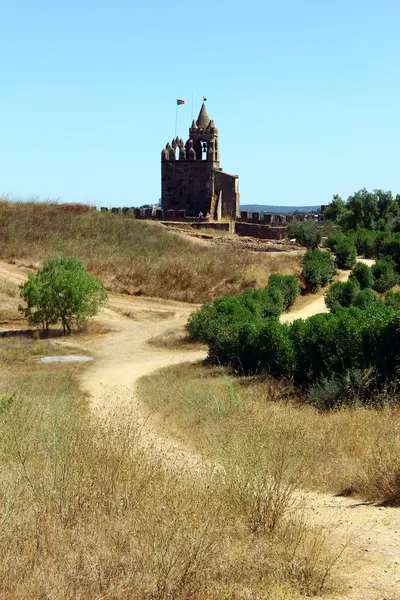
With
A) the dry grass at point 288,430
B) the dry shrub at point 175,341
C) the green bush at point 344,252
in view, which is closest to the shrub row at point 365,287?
the green bush at point 344,252

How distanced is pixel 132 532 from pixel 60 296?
21.2 meters

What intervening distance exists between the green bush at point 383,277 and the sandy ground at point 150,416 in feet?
9.59

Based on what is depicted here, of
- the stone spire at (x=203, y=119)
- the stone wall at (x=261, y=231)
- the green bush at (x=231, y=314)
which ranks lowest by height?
the green bush at (x=231, y=314)

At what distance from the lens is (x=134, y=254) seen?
39.2 meters

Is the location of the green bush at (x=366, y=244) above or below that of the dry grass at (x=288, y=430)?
above

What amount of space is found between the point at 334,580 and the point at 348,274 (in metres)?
35.1

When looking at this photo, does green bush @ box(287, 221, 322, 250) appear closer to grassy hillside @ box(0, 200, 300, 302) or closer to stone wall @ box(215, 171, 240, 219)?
grassy hillside @ box(0, 200, 300, 302)

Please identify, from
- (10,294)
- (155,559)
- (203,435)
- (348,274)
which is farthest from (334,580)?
(348,274)

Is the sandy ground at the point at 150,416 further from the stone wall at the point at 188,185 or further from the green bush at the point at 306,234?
the stone wall at the point at 188,185

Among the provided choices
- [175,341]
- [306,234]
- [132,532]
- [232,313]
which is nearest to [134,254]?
[306,234]

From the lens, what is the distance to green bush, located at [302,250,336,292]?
3631cm

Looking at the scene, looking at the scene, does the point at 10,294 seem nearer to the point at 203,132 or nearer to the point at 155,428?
the point at 155,428

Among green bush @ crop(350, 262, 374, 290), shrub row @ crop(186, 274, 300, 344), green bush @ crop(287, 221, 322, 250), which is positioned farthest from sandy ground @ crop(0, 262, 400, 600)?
green bush @ crop(287, 221, 322, 250)

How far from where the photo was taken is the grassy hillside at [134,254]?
35.8 meters
